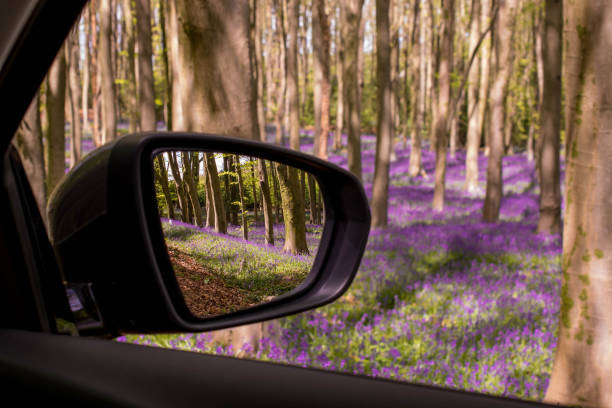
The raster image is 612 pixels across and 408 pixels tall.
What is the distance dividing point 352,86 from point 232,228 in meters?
10.9

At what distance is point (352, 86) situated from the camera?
37.6 feet

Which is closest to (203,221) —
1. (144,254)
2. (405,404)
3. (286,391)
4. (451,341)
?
(144,254)

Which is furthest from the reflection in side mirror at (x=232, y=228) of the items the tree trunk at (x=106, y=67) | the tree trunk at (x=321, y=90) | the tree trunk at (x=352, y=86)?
the tree trunk at (x=321, y=90)

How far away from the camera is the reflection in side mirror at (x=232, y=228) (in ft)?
2.90

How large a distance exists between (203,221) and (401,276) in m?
6.52

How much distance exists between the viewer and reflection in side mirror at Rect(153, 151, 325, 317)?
88 cm

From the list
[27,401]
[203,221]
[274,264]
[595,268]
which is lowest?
[595,268]

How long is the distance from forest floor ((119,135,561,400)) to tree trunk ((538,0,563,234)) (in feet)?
1.85

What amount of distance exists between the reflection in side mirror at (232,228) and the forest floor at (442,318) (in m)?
2.79

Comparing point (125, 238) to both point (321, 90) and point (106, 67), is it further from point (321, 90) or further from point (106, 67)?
point (321, 90)

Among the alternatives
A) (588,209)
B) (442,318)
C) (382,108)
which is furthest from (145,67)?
(588,209)

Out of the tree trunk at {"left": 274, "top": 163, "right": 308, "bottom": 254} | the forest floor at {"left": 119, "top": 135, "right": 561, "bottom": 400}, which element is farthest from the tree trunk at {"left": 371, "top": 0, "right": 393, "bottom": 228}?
the tree trunk at {"left": 274, "top": 163, "right": 308, "bottom": 254}

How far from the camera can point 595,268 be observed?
2.47 metres

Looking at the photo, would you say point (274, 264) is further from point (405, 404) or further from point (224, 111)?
point (224, 111)
